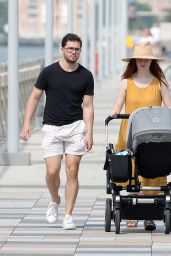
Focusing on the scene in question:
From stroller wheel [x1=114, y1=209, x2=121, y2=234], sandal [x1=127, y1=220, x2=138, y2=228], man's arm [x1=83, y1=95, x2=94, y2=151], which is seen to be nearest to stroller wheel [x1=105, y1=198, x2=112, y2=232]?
stroller wheel [x1=114, y1=209, x2=121, y2=234]

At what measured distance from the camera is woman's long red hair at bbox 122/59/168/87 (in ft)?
39.8

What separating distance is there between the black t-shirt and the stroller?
545mm

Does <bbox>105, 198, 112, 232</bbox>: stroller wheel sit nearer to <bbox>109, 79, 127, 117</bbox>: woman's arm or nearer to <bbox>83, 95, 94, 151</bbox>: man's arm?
<bbox>83, 95, 94, 151</bbox>: man's arm

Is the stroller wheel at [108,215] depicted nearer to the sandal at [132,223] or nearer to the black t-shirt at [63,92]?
the sandal at [132,223]

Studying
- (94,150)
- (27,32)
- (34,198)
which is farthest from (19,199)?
(27,32)

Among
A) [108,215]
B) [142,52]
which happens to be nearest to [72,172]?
[108,215]

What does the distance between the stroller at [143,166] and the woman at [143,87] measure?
0.98ft

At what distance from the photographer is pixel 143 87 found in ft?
39.7

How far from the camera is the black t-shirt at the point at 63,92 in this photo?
12148mm

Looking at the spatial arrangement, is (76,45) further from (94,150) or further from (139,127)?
(94,150)

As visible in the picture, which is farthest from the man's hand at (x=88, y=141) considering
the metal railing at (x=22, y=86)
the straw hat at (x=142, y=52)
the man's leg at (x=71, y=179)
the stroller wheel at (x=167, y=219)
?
the metal railing at (x=22, y=86)

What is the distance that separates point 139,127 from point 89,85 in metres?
0.87

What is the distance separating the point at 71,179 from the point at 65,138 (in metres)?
0.36

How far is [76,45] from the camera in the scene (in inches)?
474
